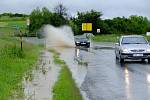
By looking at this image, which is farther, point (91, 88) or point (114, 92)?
point (91, 88)

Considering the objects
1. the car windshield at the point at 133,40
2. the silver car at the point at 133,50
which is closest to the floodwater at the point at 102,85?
the silver car at the point at 133,50

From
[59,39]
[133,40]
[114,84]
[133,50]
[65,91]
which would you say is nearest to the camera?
[65,91]

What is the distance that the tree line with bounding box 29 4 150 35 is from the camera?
106581mm

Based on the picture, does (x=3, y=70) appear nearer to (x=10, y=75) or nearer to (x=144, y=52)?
(x=10, y=75)

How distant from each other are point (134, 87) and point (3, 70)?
5434 millimetres

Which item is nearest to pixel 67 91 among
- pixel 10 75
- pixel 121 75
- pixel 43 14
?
pixel 10 75

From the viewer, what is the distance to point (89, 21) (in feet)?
404

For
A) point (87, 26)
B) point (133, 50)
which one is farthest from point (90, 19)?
point (133, 50)

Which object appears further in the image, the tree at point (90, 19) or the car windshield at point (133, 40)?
the tree at point (90, 19)

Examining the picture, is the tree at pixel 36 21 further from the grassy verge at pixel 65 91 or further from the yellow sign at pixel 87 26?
the grassy verge at pixel 65 91

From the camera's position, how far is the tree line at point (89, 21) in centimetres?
10658

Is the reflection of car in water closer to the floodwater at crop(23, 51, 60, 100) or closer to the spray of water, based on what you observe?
the spray of water

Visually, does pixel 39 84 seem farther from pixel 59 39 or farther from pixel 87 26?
pixel 87 26

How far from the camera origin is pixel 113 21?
131 meters
